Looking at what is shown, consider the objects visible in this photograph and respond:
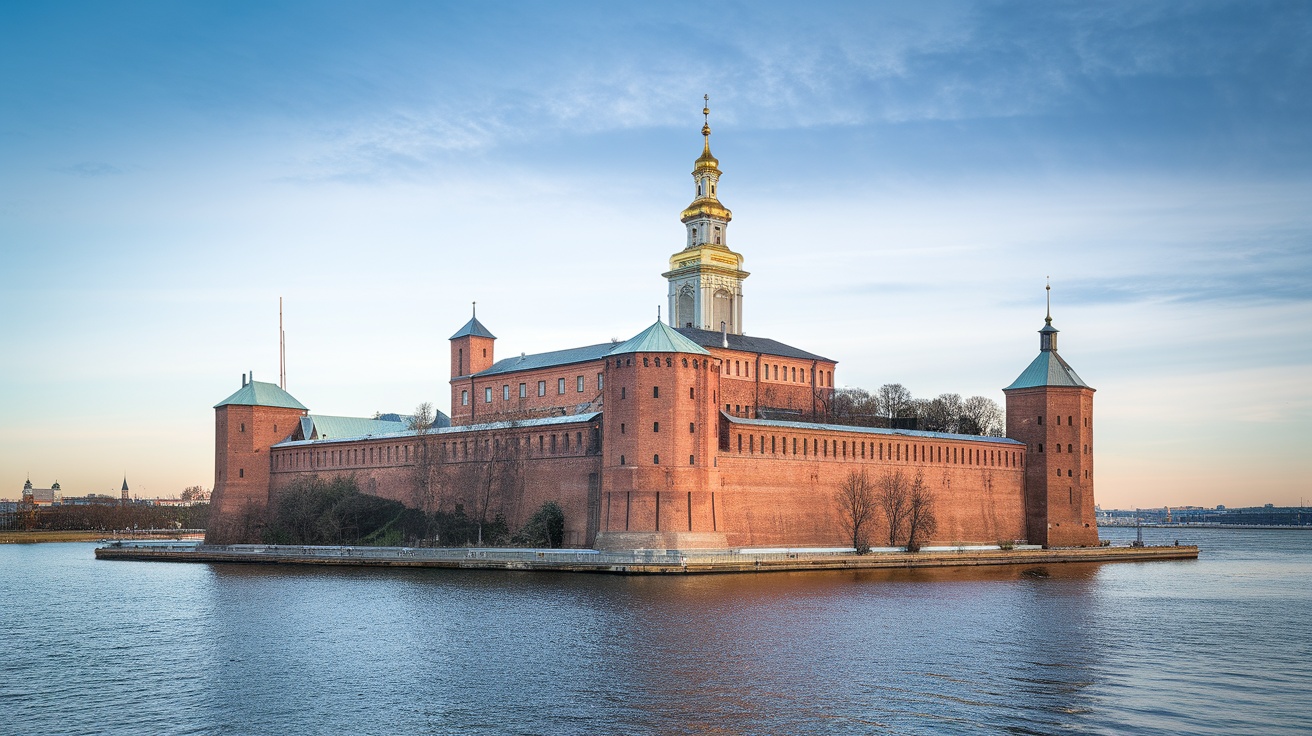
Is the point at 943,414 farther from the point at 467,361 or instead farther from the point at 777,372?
the point at 467,361

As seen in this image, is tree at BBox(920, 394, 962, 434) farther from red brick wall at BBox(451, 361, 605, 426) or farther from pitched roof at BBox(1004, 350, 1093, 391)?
red brick wall at BBox(451, 361, 605, 426)

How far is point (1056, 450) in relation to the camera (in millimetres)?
65188

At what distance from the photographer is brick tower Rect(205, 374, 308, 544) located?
223 feet

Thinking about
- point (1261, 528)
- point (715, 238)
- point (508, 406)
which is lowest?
point (1261, 528)

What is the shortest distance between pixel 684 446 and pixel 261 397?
33.4m

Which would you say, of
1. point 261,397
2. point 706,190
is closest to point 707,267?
point 706,190

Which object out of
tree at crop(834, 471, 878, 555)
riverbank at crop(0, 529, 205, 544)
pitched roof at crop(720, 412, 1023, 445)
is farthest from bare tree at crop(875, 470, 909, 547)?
riverbank at crop(0, 529, 205, 544)

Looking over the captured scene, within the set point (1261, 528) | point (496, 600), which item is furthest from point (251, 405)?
point (1261, 528)

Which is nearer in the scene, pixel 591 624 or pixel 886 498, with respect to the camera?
pixel 591 624

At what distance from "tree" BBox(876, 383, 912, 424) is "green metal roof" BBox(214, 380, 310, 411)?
37.6m

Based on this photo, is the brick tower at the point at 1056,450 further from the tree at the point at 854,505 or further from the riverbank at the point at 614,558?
the tree at the point at 854,505

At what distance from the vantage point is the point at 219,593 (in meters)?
43.0

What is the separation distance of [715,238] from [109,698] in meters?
50.6

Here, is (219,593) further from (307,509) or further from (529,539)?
(307,509)
